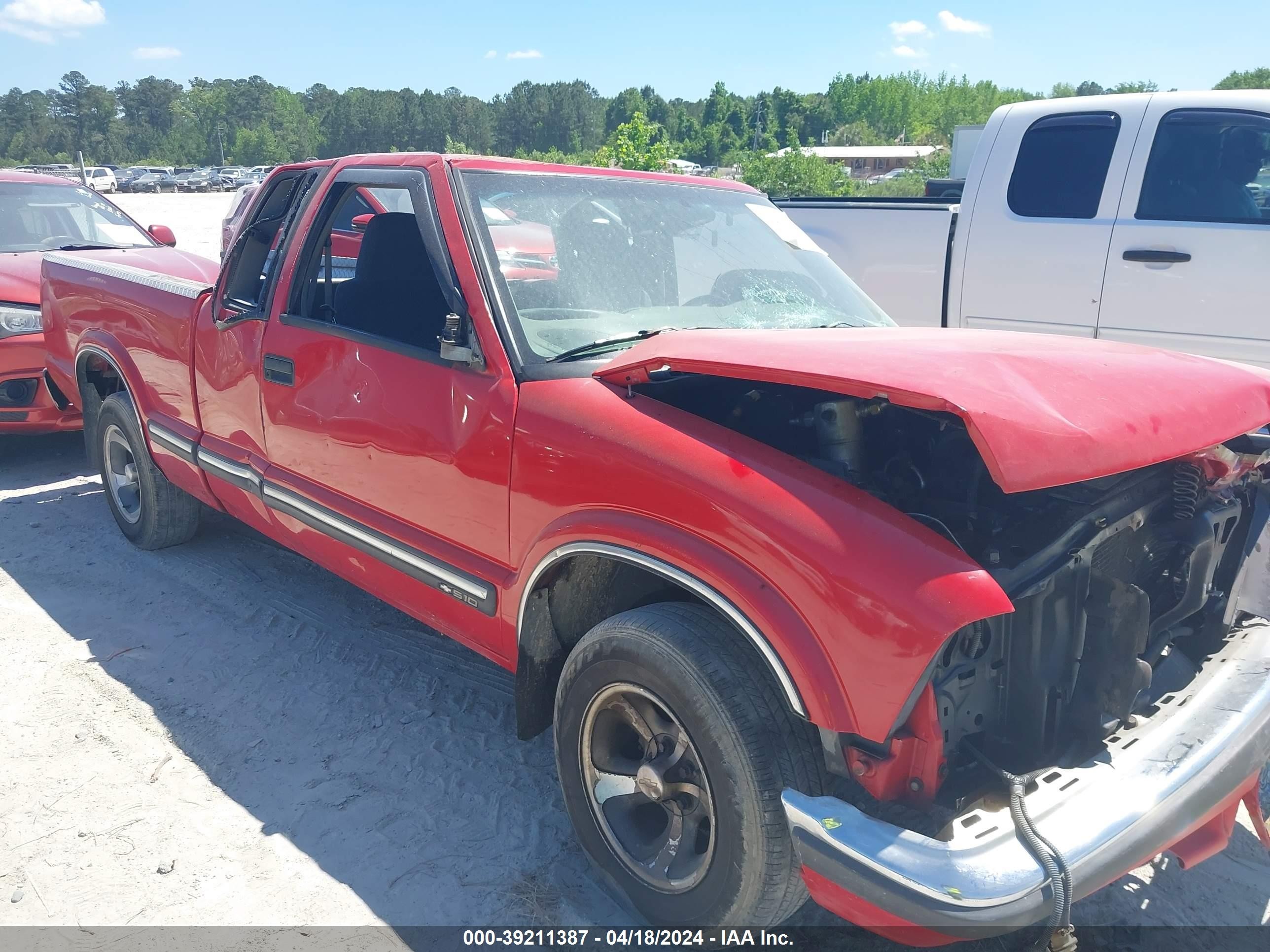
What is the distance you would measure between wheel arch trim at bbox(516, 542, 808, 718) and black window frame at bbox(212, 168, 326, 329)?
184 centimetres

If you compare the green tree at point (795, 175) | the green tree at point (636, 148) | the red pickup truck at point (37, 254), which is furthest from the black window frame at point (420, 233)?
the green tree at point (795, 175)

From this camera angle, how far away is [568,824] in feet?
9.74

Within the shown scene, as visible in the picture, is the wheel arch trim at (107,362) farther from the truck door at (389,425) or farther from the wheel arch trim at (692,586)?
the wheel arch trim at (692,586)

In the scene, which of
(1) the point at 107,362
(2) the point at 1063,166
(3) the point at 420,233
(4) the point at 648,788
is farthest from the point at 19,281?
(2) the point at 1063,166

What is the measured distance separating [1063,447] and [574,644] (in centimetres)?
148

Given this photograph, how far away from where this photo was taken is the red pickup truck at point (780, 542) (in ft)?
6.35

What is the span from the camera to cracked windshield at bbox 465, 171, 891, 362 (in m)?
2.92

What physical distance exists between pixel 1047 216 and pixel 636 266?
12.0ft

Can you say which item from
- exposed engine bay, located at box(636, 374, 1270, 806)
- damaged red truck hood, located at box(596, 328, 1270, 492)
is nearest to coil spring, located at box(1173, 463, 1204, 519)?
exposed engine bay, located at box(636, 374, 1270, 806)

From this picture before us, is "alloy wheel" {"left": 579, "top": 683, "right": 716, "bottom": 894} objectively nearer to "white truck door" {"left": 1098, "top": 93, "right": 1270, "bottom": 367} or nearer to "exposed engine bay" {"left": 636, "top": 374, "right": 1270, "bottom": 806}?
"exposed engine bay" {"left": 636, "top": 374, "right": 1270, "bottom": 806}

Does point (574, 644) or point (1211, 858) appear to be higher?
point (574, 644)

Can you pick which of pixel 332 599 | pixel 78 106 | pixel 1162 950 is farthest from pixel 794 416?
pixel 78 106

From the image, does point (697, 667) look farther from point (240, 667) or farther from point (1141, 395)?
point (240, 667)

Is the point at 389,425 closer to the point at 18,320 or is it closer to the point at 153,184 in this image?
the point at 18,320
